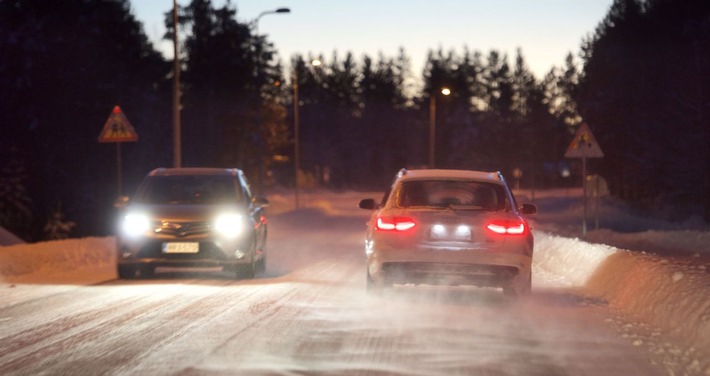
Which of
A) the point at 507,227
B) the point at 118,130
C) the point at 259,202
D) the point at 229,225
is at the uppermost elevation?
the point at 118,130

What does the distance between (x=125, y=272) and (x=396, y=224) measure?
5.20 m

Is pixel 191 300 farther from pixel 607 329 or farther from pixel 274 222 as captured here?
pixel 274 222

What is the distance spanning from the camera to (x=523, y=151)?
12062cm

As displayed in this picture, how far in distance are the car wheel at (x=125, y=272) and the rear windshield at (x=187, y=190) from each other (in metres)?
1.21

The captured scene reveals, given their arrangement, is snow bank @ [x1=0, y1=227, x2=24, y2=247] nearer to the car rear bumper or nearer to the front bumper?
the front bumper

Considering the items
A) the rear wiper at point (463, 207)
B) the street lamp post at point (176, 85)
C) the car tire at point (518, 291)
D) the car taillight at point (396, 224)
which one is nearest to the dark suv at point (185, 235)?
the car taillight at point (396, 224)

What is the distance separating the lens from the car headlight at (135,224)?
1664cm

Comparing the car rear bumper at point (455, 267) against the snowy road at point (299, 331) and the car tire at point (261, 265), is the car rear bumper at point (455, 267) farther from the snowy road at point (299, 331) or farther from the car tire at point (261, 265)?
the car tire at point (261, 265)

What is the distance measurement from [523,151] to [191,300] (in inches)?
4287

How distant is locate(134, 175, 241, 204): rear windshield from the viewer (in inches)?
693

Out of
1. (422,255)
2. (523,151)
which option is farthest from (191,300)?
(523,151)

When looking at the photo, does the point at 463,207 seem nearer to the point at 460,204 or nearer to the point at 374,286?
the point at 460,204

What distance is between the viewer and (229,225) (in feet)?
55.3

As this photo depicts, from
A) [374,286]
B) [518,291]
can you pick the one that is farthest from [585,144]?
[374,286]
